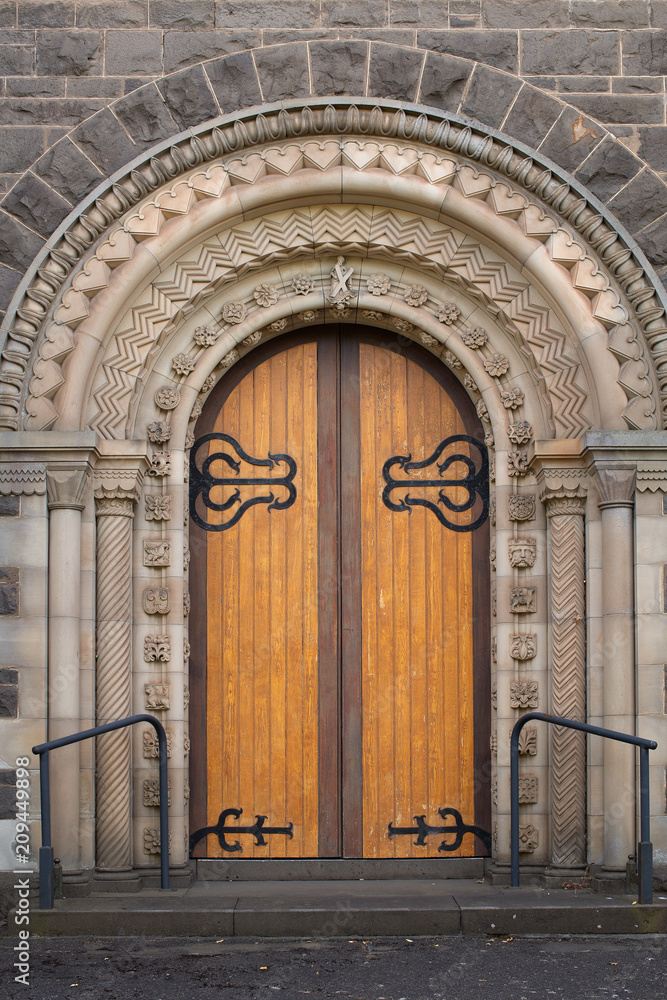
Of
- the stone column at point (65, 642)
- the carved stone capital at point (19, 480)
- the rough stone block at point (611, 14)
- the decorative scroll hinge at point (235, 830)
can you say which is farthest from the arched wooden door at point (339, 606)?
the rough stone block at point (611, 14)

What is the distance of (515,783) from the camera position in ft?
19.8

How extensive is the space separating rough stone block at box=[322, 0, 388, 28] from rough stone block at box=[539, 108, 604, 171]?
3.91ft

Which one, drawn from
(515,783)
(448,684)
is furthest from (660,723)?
(448,684)

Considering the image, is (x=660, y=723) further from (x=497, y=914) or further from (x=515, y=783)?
(x=497, y=914)

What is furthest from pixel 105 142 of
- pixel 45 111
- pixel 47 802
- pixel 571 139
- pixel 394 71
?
pixel 47 802

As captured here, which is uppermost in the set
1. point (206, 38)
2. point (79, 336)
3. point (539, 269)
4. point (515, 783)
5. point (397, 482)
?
point (206, 38)

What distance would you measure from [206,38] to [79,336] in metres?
1.89

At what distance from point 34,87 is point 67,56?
0.87 feet

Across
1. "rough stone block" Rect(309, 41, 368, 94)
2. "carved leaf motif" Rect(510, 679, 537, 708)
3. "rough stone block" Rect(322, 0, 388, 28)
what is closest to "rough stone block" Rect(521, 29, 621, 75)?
"rough stone block" Rect(322, 0, 388, 28)

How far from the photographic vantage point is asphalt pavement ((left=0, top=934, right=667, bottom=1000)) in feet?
15.1

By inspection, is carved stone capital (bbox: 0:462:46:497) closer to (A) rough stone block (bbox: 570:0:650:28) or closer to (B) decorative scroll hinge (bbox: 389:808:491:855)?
(B) decorative scroll hinge (bbox: 389:808:491:855)

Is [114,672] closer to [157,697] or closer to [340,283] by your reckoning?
[157,697]

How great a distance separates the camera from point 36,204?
636 centimetres

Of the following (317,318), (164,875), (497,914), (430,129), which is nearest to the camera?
(497,914)
